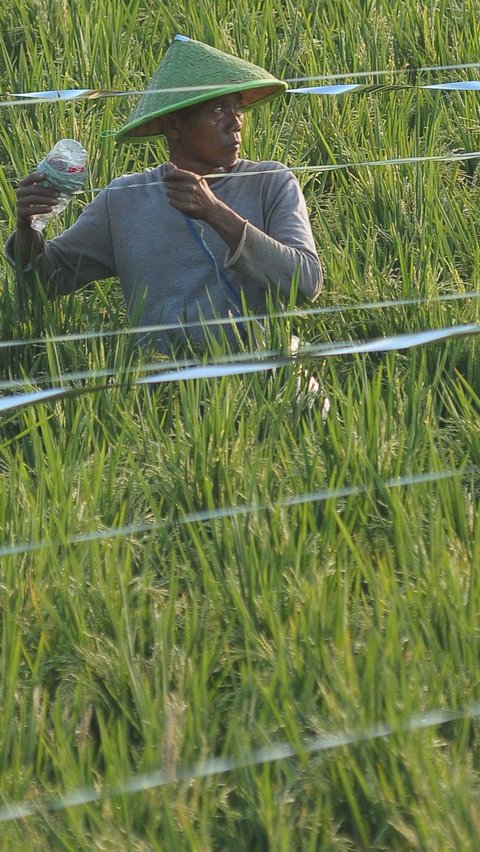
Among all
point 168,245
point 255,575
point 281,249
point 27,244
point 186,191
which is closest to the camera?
point 255,575

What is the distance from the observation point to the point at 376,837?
62.5 inches

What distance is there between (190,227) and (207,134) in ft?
0.65

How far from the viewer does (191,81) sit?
2.90 meters

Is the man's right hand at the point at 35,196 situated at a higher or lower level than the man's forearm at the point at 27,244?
higher

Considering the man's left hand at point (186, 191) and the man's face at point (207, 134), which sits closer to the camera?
the man's left hand at point (186, 191)

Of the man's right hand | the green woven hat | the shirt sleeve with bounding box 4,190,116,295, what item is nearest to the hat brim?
the green woven hat

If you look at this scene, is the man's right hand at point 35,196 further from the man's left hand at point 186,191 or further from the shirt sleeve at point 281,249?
the shirt sleeve at point 281,249

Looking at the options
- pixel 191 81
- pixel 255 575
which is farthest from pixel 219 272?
pixel 255 575

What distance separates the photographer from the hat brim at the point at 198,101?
9.18 ft

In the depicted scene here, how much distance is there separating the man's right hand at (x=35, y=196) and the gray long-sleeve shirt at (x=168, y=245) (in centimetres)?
21

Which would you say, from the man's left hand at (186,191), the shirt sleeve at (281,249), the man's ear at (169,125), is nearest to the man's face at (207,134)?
the man's ear at (169,125)

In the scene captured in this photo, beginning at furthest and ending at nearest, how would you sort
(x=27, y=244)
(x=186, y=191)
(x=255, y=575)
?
(x=27, y=244), (x=186, y=191), (x=255, y=575)

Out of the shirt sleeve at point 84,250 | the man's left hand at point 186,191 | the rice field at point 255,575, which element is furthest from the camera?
the shirt sleeve at point 84,250

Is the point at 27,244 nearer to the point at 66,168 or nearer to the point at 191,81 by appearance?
the point at 66,168
